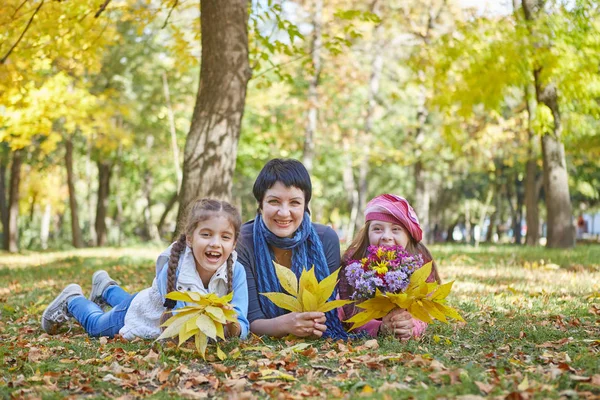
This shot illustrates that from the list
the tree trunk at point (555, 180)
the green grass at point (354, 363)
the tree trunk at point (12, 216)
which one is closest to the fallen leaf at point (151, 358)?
the green grass at point (354, 363)

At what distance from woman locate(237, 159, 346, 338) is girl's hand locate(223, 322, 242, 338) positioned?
25 cm

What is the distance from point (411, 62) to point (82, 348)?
11998 millimetres

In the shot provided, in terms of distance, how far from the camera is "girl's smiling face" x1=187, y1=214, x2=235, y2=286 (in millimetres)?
4559

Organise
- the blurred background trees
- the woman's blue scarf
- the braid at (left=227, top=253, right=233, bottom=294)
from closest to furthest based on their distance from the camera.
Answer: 1. the braid at (left=227, top=253, right=233, bottom=294)
2. the woman's blue scarf
3. the blurred background trees

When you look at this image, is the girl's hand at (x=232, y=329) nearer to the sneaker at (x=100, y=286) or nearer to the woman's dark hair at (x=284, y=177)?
the woman's dark hair at (x=284, y=177)

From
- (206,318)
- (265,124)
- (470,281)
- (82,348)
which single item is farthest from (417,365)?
(265,124)

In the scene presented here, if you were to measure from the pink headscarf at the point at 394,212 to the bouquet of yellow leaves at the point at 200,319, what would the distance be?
4.96 feet

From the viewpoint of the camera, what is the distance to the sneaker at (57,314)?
5516 mm

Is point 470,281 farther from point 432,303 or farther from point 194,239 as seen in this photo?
point 194,239

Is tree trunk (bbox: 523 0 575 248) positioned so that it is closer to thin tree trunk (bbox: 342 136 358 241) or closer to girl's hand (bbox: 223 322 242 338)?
girl's hand (bbox: 223 322 242 338)

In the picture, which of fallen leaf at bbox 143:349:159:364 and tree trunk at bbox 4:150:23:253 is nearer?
fallen leaf at bbox 143:349:159:364

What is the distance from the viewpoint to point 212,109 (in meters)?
8.10

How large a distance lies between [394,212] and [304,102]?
17.3m

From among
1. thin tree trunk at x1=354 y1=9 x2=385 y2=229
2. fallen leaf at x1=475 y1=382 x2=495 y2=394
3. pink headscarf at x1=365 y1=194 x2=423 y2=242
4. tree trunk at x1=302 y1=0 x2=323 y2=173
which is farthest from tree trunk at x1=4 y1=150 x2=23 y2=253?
fallen leaf at x1=475 y1=382 x2=495 y2=394
